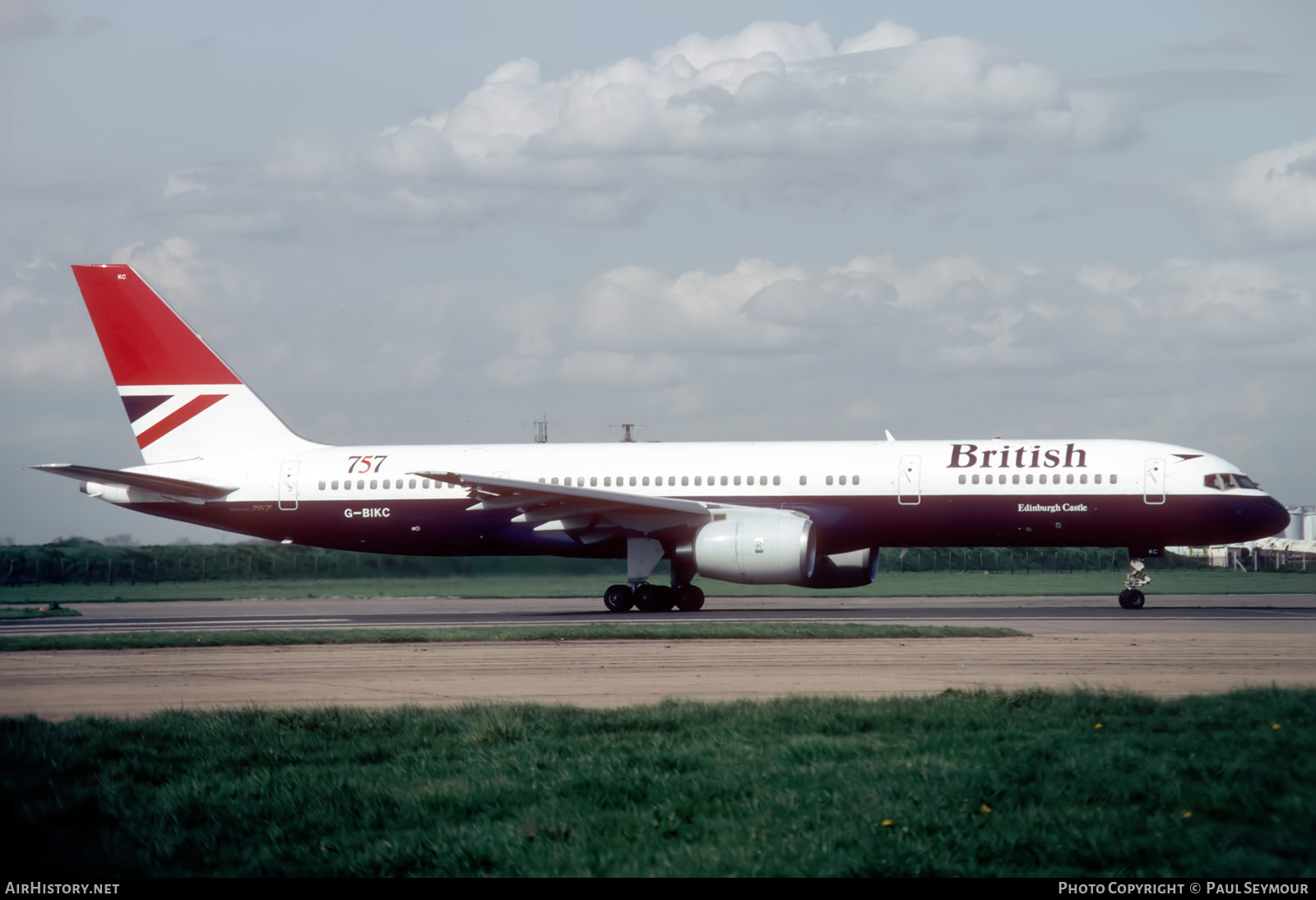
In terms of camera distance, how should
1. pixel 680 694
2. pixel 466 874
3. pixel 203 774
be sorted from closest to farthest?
pixel 466 874, pixel 203 774, pixel 680 694

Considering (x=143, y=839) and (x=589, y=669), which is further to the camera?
(x=589, y=669)

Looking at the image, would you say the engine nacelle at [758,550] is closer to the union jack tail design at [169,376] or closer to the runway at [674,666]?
the runway at [674,666]

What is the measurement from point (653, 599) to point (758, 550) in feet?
12.1

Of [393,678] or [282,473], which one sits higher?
[282,473]

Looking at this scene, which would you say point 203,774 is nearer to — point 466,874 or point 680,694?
point 466,874

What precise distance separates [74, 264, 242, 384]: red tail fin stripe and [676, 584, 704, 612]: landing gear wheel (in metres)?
13.1

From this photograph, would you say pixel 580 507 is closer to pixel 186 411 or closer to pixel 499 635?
pixel 499 635

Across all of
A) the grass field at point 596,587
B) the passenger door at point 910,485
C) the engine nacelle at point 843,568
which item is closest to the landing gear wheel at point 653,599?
the grass field at point 596,587

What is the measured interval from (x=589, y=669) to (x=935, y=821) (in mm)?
8810

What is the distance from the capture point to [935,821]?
712 cm

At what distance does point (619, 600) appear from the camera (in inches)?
1137

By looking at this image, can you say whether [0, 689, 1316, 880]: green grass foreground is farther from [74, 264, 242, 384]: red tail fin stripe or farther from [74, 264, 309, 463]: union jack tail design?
[74, 264, 242, 384]: red tail fin stripe

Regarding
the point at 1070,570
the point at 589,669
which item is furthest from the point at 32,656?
the point at 1070,570

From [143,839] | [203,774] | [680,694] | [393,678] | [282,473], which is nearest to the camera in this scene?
[143,839]
